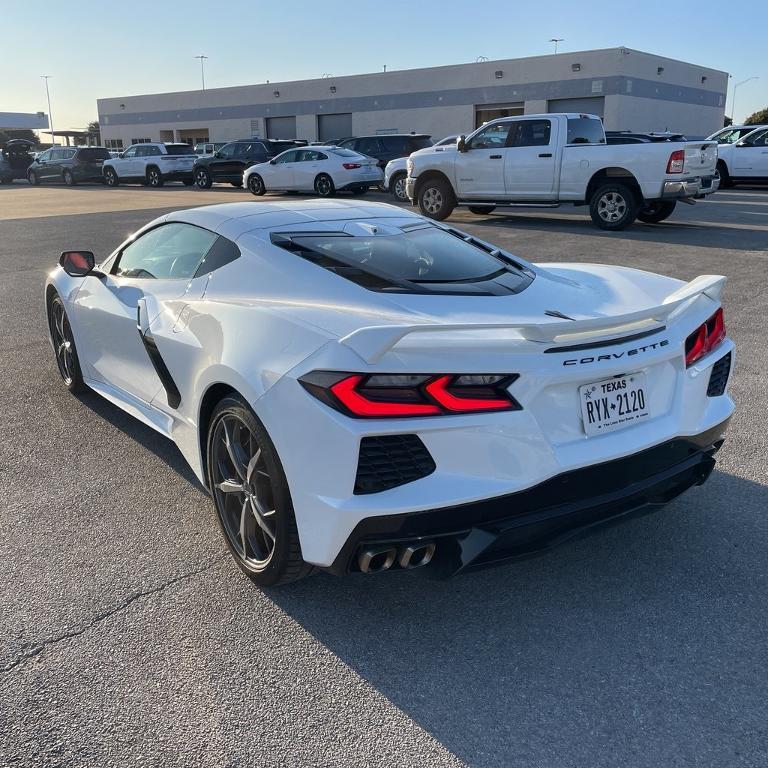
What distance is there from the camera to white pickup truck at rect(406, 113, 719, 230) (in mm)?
13211

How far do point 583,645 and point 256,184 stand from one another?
2300cm

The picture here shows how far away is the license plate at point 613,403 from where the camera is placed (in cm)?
266

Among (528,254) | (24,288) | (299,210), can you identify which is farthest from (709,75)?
(299,210)

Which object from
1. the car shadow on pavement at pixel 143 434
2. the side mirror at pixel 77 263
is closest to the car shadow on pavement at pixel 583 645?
the car shadow on pavement at pixel 143 434

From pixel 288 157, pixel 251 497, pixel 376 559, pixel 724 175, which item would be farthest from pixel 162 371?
pixel 724 175

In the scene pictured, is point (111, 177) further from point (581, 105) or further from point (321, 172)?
point (581, 105)

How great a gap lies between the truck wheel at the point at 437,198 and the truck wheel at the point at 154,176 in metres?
17.6

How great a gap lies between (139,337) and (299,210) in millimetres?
1041

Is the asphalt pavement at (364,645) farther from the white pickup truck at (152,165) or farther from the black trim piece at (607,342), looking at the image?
the white pickup truck at (152,165)

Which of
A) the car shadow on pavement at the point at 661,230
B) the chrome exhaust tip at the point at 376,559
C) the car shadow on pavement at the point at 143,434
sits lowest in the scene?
the car shadow on pavement at the point at 143,434

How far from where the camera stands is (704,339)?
3.13 metres

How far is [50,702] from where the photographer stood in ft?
8.08

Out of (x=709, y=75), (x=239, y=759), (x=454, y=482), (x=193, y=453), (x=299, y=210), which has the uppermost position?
(x=709, y=75)

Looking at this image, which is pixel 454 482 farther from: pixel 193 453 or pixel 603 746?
pixel 193 453
